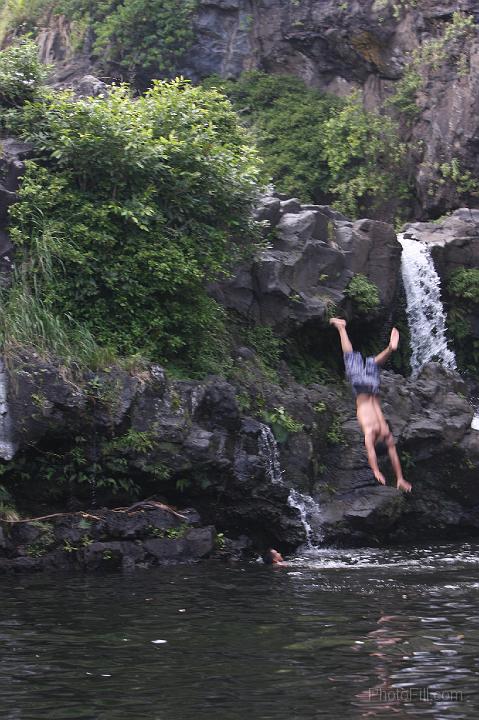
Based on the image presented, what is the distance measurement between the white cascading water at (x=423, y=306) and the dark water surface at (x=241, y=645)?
9.26 metres

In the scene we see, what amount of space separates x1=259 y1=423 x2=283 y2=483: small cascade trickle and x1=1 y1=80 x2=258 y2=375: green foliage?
1528mm

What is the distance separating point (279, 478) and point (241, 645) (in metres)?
7.62

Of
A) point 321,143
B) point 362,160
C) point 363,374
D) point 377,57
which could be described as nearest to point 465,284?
point 362,160

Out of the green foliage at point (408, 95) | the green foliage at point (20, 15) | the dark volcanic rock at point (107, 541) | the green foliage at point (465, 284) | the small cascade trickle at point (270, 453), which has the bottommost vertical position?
the dark volcanic rock at point (107, 541)

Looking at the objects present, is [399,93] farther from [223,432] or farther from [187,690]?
[187,690]

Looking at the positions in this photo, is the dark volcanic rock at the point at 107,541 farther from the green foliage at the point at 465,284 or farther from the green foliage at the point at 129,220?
the green foliage at the point at 465,284

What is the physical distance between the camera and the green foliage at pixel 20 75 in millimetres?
17438

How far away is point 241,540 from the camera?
15.6 m

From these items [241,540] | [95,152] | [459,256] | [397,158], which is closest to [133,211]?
[95,152]

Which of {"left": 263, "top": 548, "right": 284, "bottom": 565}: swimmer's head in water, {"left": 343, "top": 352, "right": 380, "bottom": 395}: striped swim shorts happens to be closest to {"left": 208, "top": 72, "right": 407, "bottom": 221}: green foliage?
{"left": 343, "top": 352, "right": 380, "bottom": 395}: striped swim shorts

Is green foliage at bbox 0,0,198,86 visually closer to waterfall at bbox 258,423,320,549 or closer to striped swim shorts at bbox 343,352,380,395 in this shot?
waterfall at bbox 258,423,320,549

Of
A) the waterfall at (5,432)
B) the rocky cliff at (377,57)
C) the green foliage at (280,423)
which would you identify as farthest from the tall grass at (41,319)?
the rocky cliff at (377,57)

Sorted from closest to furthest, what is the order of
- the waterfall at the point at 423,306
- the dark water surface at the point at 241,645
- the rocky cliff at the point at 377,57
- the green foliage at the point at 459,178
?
the dark water surface at the point at 241,645 → the waterfall at the point at 423,306 → the green foliage at the point at 459,178 → the rocky cliff at the point at 377,57

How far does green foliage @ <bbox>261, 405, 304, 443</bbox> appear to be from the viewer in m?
16.9
